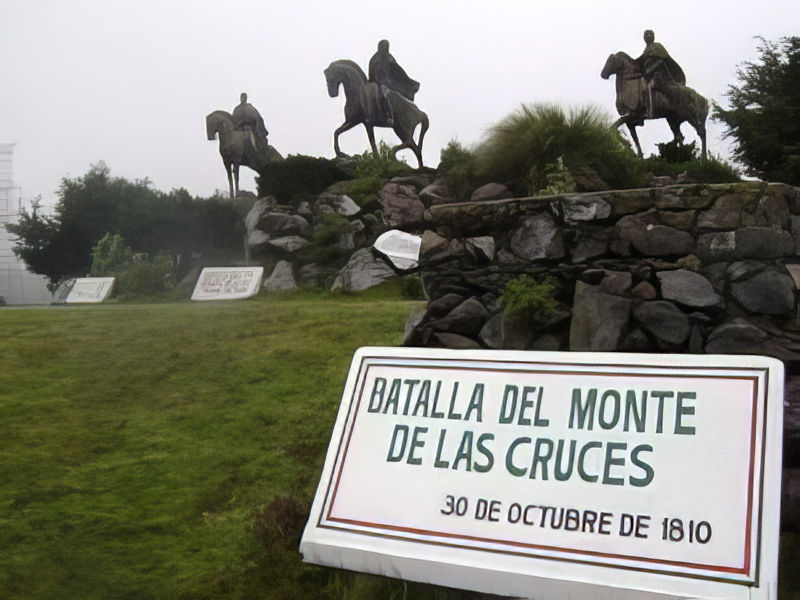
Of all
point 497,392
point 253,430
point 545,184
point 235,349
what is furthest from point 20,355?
point 545,184

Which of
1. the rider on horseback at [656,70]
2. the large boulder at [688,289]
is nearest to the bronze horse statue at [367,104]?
the rider on horseback at [656,70]

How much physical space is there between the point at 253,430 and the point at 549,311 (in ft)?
6.57

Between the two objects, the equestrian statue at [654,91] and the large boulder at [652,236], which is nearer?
the large boulder at [652,236]

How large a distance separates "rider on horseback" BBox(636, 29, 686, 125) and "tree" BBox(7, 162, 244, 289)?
1012cm

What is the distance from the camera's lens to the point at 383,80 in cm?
1650

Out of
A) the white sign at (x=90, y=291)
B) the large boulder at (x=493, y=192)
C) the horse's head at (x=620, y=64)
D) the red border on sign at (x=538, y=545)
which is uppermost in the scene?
the horse's head at (x=620, y=64)

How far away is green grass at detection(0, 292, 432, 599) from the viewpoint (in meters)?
3.47

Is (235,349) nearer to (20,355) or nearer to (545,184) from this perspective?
(20,355)

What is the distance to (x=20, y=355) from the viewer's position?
664 centimetres

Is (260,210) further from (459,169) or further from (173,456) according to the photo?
(173,456)

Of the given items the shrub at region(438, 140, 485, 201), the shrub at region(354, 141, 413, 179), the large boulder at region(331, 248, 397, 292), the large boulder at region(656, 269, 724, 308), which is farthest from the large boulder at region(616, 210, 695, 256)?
the shrub at region(354, 141, 413, 179)

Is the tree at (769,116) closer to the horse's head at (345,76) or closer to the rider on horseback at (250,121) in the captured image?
the horse's head at (345,76)

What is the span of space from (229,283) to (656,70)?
28.2 ft

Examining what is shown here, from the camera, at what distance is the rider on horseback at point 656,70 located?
556 inches
